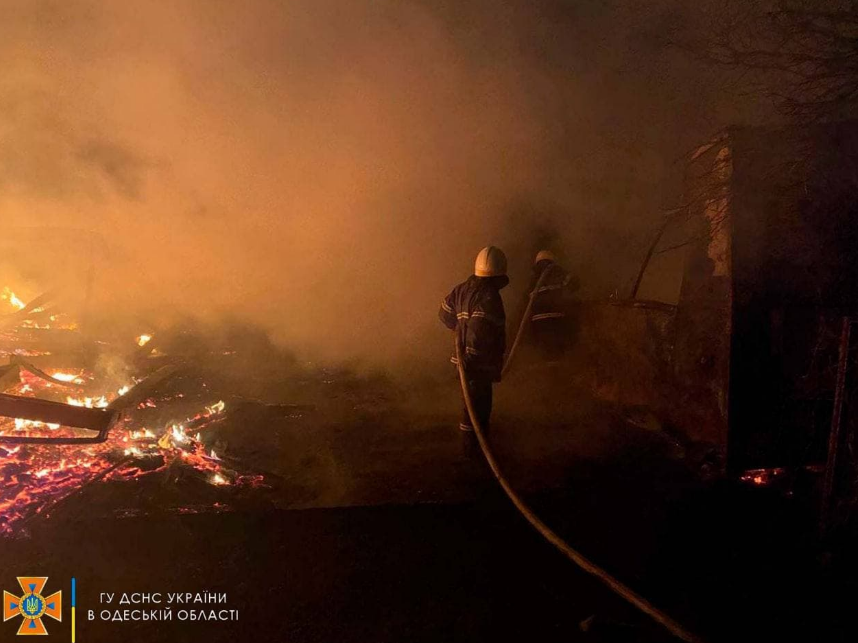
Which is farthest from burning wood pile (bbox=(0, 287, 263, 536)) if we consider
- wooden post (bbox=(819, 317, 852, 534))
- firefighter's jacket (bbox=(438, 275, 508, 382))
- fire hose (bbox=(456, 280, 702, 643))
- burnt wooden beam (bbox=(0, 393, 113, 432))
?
wooden post (bbox=(819, 317, 852, 534))

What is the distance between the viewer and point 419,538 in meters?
3.40

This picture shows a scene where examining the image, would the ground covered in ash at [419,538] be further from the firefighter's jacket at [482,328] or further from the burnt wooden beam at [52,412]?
the firefighter's jacket at [482,328]

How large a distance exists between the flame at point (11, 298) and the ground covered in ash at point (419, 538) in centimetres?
382

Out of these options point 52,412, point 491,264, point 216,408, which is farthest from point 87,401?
point 491,264

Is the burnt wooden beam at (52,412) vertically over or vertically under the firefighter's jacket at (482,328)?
under

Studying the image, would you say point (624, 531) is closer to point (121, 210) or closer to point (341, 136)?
point (341, 136)

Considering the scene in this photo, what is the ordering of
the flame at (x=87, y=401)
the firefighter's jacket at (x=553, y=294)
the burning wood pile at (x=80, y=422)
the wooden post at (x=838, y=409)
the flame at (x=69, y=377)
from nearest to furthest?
1. the wooden post at (x=838, y=409)
2. the burning wood pile at (x=80, y=422)
3. the flame at (x=87, y=401)
4. the flame at (x=69, y=377)
5. the firefighter's jacket at (x=553, y=294)

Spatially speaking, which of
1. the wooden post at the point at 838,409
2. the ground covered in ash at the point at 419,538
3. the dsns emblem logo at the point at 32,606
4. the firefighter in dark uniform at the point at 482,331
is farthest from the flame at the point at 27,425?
the wooden post at the point at 838,409

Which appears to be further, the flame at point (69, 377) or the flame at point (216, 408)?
the flame at point (69, 377)

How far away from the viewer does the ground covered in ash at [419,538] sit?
2.75 metres

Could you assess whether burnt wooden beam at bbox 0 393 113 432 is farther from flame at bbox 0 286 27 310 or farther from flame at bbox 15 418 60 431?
flame at bbox 0 286 27 310

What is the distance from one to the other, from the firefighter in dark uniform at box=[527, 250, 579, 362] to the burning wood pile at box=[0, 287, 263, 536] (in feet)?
12.0

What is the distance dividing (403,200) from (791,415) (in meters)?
6.21

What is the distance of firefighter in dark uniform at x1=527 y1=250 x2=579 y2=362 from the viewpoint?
601cm
